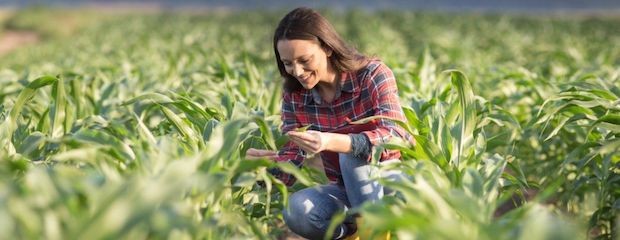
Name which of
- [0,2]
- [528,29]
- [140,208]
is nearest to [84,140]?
[140,208]

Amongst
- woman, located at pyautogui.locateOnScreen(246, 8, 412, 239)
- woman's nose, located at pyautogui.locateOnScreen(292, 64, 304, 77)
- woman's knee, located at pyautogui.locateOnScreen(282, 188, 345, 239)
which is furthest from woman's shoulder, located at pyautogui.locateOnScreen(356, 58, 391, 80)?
woman's knee, located at pyautogui.locateOnScreen(282, 188, 345, 239)

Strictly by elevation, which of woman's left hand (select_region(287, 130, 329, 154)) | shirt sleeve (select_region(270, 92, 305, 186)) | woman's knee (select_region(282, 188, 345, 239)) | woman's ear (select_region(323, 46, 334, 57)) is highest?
woman's ear (select_region(323, 46, 334, 57))

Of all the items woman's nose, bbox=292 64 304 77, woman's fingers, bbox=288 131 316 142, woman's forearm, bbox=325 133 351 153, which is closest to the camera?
woman's fingers, bbox=288 131 316 142

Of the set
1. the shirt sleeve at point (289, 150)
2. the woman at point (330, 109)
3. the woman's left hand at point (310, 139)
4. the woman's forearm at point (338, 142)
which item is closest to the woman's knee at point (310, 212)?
the woman at point (330, 109)

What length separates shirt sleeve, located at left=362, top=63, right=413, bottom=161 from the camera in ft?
9.66

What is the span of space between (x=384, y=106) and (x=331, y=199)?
384mm

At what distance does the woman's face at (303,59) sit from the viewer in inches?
116

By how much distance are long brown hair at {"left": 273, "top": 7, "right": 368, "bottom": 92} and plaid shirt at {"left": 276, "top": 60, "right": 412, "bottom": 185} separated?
5 centimetres

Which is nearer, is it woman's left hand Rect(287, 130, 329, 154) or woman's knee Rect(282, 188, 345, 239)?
woman's left hand Rect(287, 130, 329, 154)

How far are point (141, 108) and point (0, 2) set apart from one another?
63.7m

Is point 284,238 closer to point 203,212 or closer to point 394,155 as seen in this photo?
point 394,155

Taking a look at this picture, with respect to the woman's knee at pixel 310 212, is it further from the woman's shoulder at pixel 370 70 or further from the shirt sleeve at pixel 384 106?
the woman's shoulder at pixel 370 70

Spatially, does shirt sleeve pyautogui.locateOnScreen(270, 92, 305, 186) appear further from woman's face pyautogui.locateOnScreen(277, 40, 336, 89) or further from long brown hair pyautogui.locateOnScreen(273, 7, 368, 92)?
woman's face pyautogui.locateOnScreen(277, 40, 336, 89)

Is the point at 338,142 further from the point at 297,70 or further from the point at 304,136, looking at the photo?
the point at 297,70
